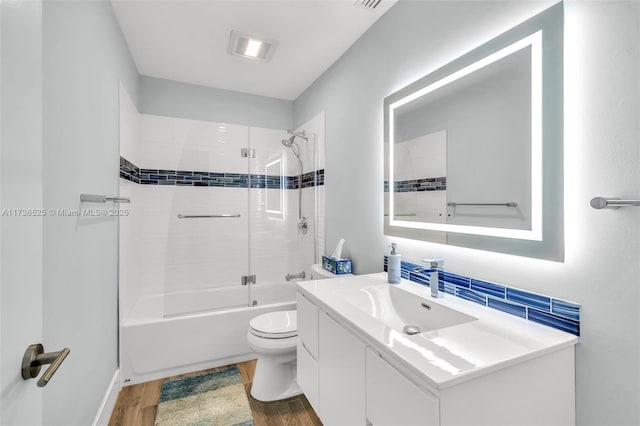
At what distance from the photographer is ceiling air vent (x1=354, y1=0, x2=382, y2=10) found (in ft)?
5.66

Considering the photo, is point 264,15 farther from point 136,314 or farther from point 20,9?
point 136,314

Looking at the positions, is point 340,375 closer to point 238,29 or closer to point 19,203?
point 19,203

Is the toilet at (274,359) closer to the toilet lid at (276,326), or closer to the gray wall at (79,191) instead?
the toilet lid at (276,326)

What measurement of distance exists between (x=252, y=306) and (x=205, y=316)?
1.32ft

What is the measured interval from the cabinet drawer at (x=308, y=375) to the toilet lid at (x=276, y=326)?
0.33 meters

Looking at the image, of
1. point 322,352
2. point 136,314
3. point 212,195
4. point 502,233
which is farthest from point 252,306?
point 502,233

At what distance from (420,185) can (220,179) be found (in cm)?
201

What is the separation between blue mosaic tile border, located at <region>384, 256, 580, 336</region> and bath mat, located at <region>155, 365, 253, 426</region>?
137cm

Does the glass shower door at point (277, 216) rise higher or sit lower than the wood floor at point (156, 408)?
higher

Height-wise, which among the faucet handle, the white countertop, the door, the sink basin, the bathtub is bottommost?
the bathtub

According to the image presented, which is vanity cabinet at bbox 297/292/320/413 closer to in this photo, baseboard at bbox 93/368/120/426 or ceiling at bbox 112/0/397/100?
baseboard at bbox 93/368/120/426

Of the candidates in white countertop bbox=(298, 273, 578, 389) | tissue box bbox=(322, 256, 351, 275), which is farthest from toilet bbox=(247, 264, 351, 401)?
white countertop bbox=(298, 273, 578, 389)

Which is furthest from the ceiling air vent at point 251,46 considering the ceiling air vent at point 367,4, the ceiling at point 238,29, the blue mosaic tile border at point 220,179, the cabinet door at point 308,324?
the cabinet door at point 308,324

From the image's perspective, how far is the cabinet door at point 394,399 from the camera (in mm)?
751
